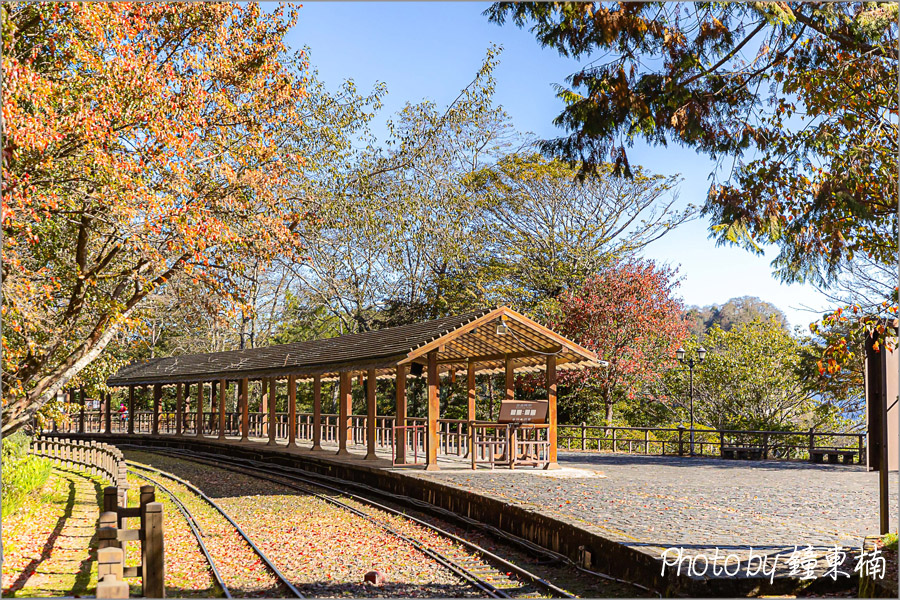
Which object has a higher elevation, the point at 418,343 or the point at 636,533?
the point at 418,343

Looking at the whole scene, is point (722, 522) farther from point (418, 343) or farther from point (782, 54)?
point (418, 343)

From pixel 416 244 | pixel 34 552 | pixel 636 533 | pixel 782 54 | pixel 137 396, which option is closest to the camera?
pixel 782 54

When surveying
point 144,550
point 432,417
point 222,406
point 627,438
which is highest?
point 432,417

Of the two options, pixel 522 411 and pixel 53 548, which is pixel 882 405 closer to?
pixel 522 411

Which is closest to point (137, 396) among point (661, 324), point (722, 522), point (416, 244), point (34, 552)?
point (416, 244)

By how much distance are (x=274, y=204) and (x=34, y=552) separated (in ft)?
24.1

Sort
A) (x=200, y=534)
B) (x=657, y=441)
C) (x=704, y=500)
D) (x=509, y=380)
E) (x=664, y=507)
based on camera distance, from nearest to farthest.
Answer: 1. (x=664, y=507)
2. (x=200, y=534)
3. (x=704, y=500)
4. (x=509, y=380)
5. (x=657, y=441)

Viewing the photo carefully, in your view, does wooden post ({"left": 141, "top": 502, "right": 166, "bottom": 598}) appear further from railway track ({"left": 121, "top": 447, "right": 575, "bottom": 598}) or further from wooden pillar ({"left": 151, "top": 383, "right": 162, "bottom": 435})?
wooden pillar ({"left": 151, "top": 383, "right": 162, "bottom": 435})

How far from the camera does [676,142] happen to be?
9.01 metres

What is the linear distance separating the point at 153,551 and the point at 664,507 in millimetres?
7785

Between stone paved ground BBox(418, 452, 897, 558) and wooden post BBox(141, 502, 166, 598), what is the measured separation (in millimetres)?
4831

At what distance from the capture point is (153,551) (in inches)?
294

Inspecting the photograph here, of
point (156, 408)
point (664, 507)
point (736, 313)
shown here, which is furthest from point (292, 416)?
point (736, 313)

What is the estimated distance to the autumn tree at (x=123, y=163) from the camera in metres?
10.7
